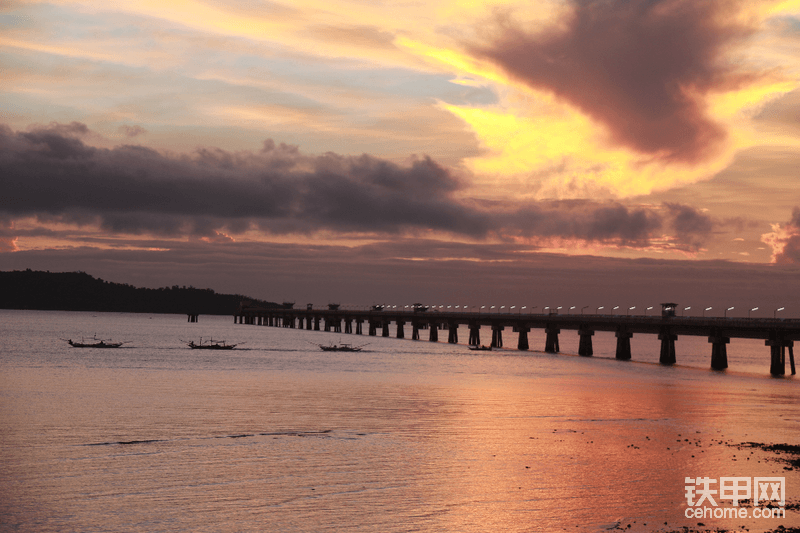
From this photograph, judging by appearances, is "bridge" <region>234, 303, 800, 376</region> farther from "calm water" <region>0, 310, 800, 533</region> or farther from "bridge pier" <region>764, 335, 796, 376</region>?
"calm water" <region>0, 310, 800, 533</region>

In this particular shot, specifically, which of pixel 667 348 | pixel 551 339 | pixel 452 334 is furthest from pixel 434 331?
pixel 667 348

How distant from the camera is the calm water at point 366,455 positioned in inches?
836

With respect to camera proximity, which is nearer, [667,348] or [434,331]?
[667,348]

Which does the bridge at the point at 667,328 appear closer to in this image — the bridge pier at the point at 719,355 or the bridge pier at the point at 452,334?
the bridge pier at the point at 719,355

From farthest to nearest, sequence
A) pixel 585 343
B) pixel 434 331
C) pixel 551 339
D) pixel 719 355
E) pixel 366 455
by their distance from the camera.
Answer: pixel 434 331 < pixel 551 339 < pixel 585 343 < pixel 719 355 < pixel 366 455

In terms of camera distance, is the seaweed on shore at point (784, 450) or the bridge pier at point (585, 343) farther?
the bridge pier at point (585, 343)

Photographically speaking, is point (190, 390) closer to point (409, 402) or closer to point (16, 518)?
point (409, 402)

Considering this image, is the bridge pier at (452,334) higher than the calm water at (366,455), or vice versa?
the calm water at (366,455)

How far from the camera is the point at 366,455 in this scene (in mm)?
30266

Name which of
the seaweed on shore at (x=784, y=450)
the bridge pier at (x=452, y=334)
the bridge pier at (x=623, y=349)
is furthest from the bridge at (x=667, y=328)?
the seaweed on shore at (x=784, y=450)

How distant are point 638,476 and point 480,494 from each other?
22.1ft

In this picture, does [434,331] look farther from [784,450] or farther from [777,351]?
[784,450]

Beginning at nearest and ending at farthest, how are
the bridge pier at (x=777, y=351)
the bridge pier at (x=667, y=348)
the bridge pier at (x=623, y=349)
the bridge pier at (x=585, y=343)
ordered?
the bridge pier at (x=777, y=351) < the bridge pier at (x=667, y=348) < the bridge pier at (x=623, y=349) < the bridge pier at (x=585, y=343)

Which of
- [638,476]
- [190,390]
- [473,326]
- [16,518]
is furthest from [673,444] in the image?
[473,326]
